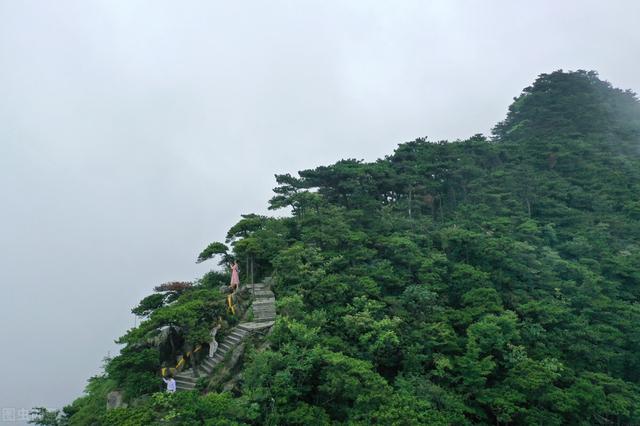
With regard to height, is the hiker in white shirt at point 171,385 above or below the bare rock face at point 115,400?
above

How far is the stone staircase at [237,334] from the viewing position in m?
12.6

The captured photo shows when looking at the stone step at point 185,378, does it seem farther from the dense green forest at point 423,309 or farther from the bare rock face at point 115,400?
the bare rock face at point 115,400

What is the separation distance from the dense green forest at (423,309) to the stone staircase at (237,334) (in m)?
0.85

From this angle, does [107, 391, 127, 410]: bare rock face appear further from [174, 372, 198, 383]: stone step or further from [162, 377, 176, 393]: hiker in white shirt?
[174, 372, 198, 383]: stone step

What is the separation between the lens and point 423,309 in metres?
14.8

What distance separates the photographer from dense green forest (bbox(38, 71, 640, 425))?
1009 centimetres

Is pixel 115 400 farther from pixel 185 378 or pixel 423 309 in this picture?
pixel 423 309

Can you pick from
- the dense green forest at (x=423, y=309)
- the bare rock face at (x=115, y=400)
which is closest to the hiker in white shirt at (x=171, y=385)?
the dense green forest at (x=423, y=309)

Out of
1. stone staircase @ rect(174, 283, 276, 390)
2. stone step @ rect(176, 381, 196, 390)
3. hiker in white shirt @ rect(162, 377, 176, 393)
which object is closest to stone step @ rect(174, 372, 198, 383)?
stone staircase @ rect(174, 283, 276, 390)

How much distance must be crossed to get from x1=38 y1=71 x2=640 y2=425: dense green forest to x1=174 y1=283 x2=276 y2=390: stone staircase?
845mm

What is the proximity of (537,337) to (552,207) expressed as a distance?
1409 cm

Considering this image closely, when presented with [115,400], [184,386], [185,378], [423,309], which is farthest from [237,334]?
[423,309]

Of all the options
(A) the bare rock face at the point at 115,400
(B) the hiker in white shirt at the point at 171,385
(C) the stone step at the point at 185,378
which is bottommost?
(A) the bare rock face at the point at 115,400

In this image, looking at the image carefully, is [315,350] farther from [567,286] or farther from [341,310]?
[567,286]
